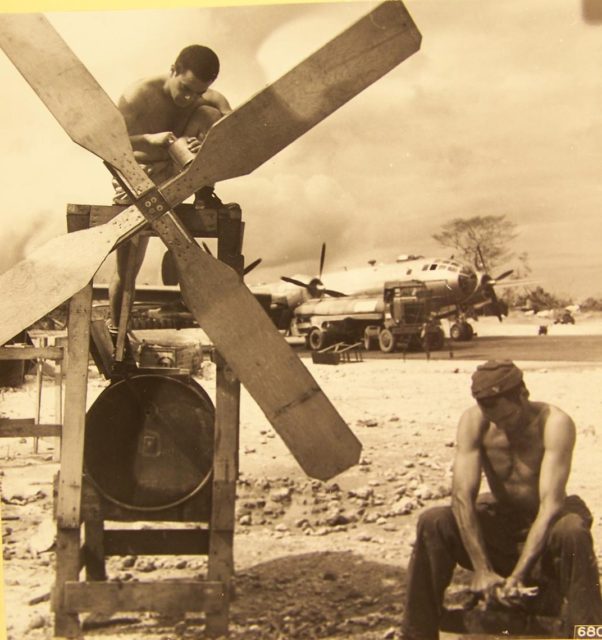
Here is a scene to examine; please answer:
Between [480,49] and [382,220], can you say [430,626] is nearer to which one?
[382,220]

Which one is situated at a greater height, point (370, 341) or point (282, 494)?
point (370, 341)

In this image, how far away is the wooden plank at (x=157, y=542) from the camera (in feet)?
10.9

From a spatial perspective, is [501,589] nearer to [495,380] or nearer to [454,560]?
[454,560]

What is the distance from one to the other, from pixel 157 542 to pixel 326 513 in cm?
83

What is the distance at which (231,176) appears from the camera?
9.57 feet

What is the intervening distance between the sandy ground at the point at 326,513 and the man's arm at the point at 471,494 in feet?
1.04

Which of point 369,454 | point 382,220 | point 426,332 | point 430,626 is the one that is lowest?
point 430,626

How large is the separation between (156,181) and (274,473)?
5.28 feet

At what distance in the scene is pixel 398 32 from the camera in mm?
2805

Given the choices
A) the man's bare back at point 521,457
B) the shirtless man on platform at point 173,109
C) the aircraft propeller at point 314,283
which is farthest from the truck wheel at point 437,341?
the shirtless man on platform at point 173,109

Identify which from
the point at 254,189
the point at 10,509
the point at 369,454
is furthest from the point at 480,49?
the point at 10,509

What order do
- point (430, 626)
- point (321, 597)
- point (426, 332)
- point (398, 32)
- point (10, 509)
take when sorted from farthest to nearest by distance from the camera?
point (426, 332) → point (10, 509) → point (321, 597) → point (430, 626) → point (398, 32)

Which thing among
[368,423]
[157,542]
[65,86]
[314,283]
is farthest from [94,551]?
[314,283]

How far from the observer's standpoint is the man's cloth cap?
3143 mm
